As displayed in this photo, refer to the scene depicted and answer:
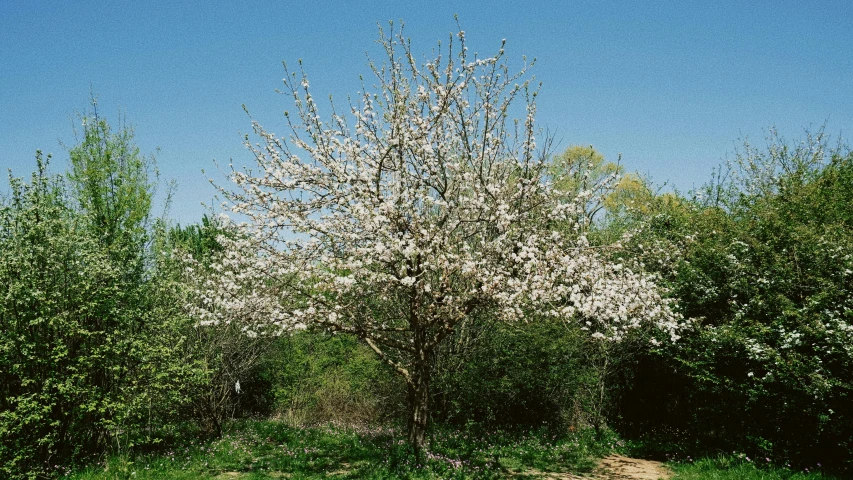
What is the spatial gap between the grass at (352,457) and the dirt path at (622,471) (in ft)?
0.93

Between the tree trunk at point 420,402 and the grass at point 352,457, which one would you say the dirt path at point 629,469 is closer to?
the grass at point 352,457

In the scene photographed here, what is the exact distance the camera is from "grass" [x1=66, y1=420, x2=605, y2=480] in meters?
8.54

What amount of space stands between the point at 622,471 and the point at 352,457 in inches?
206

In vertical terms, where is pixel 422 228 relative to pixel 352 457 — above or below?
above

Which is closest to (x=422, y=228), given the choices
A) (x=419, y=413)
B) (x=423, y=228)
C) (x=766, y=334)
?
(x=423, y=228)

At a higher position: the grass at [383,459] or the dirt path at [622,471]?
the grass at [383,459]

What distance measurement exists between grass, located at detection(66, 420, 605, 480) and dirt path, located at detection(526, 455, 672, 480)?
284mm

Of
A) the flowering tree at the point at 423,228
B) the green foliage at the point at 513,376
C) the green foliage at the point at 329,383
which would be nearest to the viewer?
the flowering tree at the point at 423,228

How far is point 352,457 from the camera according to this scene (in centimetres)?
1011

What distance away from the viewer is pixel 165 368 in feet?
32.5

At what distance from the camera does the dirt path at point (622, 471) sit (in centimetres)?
946

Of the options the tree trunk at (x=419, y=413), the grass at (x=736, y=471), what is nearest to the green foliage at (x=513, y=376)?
the tree trunk at (x=419, y=413)

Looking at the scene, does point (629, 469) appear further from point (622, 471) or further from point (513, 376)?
point (513, 376)

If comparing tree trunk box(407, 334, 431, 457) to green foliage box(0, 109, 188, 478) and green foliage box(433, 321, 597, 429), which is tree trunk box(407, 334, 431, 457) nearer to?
green foliage box(433, 321, 597, 429)
